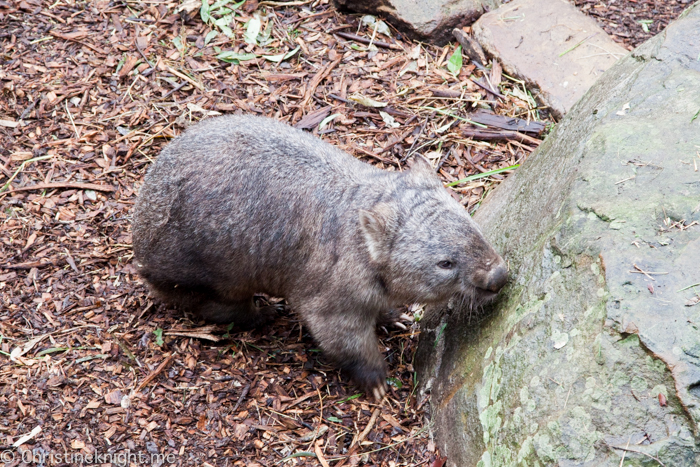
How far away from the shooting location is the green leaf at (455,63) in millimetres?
7727

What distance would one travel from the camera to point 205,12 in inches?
→ 312

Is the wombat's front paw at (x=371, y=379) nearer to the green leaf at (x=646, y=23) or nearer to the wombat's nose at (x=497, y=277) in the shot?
the wombat's nose at (x=497, y=277)

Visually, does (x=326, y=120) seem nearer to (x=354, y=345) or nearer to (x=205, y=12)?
(x=205, y=12)

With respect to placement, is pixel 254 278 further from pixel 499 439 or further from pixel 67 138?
pixel 67 138

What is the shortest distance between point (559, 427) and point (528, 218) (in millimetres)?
1619

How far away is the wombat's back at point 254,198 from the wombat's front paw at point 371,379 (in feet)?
2.86

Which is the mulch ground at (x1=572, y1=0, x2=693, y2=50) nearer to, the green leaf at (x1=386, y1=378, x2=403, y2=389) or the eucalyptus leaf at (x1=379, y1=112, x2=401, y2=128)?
the eucalyptus leaf at (x1=379, y1=112, x2=401, y2=128)

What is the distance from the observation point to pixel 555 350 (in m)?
3.73

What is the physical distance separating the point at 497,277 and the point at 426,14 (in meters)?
4.54

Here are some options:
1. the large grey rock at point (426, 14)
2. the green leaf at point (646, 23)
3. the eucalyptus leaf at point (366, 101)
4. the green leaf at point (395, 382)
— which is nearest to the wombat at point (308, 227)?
the green leaf at point (395, 382)

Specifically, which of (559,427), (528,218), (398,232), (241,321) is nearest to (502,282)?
(528,218)

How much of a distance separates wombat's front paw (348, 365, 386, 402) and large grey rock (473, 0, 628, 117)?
11.8 feet

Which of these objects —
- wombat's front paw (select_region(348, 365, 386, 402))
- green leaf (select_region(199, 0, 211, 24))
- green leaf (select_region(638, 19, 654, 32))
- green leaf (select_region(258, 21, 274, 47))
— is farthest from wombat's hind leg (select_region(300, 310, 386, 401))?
green leaf (select_region(638, 19, 654, 32))

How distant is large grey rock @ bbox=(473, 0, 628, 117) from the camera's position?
7.29 metres
